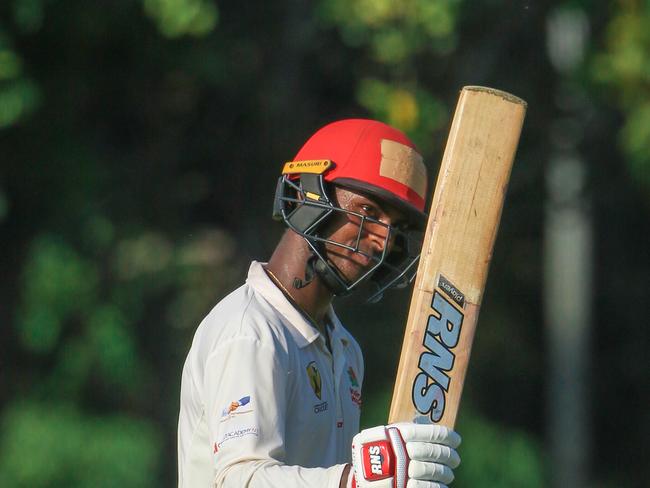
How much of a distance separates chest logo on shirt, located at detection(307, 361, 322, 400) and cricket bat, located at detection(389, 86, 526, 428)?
7.4 inches

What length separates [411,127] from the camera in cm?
676

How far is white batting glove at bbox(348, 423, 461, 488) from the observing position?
272cm

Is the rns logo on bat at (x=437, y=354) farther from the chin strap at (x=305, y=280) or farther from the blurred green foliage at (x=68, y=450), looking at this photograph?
the blurred green foliage at (x=68, y=450)

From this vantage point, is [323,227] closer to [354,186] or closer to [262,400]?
[354,186]

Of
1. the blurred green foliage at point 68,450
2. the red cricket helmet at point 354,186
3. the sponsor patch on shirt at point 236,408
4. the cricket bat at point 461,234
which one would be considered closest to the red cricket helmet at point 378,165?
the red cricket helmet at point 354,186

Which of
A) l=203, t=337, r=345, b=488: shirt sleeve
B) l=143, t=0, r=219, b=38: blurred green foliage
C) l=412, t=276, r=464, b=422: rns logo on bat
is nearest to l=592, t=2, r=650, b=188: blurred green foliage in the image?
l=143, t=0, r=219, b=38: blurred green foliage

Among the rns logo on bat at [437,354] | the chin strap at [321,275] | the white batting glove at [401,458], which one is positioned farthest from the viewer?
the chin strap at [321,275]

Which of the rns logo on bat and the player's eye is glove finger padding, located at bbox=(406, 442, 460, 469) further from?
the player's eye

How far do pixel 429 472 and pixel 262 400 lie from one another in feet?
1.22

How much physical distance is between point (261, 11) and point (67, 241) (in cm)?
153

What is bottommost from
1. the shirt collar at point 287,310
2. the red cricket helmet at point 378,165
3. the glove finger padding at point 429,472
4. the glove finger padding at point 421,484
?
the glove finger padding at point 421,484

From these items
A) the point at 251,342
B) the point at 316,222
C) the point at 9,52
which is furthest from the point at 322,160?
the point at 9,52

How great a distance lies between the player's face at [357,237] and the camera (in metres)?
3.25

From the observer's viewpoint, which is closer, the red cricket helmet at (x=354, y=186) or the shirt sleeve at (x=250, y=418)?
the shirt sleeve at (x=250, y=418)
